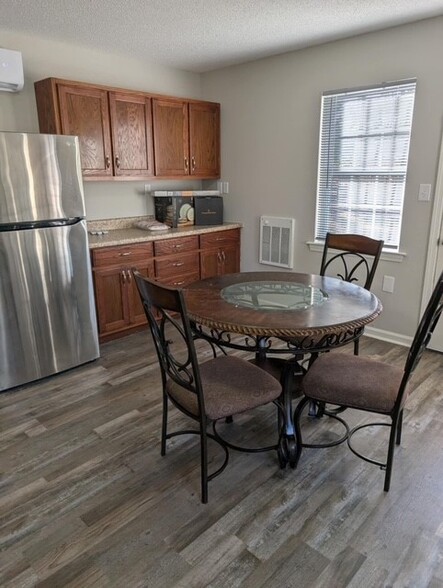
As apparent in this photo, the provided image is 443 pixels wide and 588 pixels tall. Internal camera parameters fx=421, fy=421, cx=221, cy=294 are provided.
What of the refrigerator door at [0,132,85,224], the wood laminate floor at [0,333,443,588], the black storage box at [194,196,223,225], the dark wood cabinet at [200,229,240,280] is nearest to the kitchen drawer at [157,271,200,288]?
the dark wood cabinet at [200,229,240,280]

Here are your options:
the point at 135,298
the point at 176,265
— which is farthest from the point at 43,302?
the point at 176,265

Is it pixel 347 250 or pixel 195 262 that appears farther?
pixel 195 262

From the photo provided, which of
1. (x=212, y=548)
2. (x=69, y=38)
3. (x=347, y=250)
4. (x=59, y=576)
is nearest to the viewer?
(x=59, y=576)

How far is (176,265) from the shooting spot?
4.00m

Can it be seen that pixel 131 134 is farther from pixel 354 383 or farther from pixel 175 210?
pixel 354 383

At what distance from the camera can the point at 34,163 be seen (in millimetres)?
2627

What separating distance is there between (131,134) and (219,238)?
131 cm

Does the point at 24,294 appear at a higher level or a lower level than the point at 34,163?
lower

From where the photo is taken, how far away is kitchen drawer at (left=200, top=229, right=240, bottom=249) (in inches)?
167

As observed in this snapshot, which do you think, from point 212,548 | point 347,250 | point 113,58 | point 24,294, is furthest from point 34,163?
point 212,548

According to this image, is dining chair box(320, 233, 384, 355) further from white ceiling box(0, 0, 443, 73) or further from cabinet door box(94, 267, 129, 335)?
cabinet door box(94, 267, 129, 335)

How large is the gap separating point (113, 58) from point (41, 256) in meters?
2.17

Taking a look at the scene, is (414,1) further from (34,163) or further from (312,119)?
(34,163)

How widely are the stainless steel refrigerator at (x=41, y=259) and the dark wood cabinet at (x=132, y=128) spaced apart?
68cm
